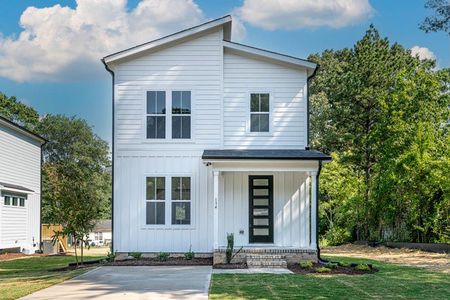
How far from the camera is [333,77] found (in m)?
29.2

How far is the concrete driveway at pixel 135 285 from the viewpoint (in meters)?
10.0

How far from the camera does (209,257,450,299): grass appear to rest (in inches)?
387

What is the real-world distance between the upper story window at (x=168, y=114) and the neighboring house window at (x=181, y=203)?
153 cm

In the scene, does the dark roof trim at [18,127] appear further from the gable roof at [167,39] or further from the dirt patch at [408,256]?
the dirt patch at [408,256]

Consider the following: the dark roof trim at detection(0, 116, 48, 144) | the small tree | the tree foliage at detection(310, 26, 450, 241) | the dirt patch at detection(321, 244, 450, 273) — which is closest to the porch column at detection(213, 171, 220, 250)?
the dirt patch at detection(321, 244, 450, 273)

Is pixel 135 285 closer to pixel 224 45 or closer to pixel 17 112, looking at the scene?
pixel 224 45

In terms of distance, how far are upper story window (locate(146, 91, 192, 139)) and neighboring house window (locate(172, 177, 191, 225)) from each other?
153cm

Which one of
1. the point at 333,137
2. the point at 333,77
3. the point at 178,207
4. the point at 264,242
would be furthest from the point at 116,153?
the point at 333,137

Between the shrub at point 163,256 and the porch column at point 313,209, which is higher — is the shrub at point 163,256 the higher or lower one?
the lower one

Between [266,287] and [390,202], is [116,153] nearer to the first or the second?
[266,287]

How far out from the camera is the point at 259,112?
702 inches

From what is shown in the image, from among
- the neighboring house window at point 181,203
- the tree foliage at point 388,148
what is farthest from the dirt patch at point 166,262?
the tree foliage at point 388,148

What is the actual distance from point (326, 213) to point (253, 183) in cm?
1644

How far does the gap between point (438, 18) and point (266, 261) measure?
765 centimetres
